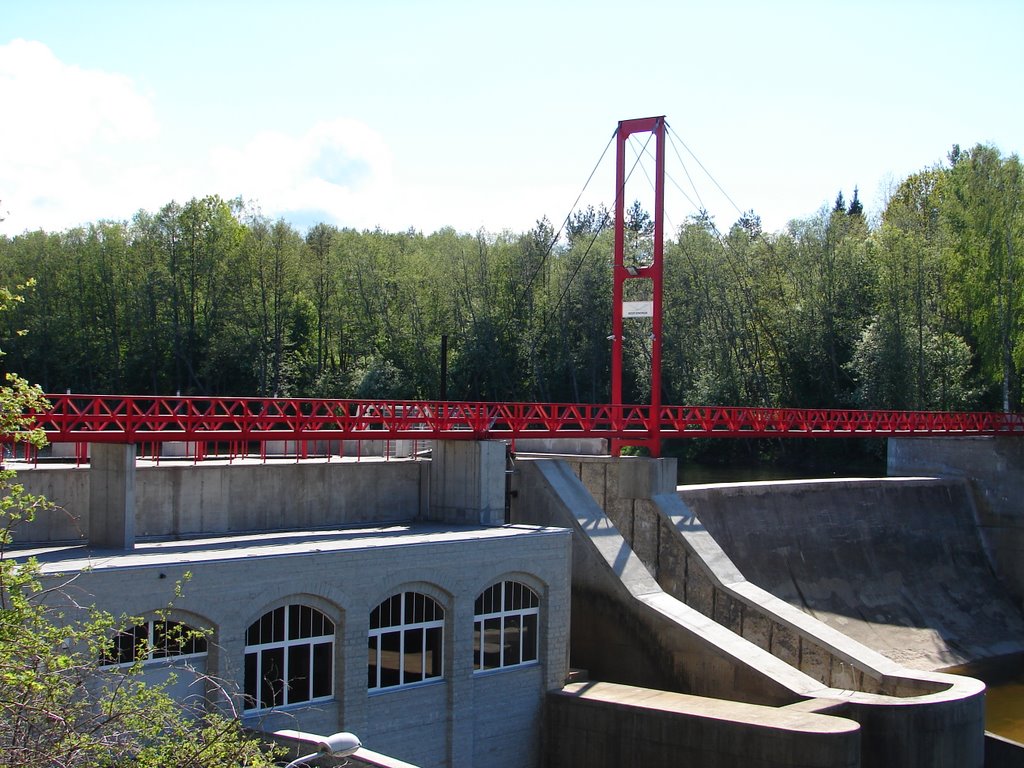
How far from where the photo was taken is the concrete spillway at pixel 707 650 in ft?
61.6

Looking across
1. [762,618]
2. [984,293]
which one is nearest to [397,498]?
[762,618]

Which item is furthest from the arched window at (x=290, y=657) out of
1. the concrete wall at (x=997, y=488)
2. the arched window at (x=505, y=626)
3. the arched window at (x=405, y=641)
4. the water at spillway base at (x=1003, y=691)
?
the concrete wall at (x=997, y=488)

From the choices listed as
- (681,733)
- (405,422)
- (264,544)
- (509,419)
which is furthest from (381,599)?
(509,419)

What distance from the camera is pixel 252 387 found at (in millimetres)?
60312

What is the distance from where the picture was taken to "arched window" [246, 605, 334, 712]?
1694 cm

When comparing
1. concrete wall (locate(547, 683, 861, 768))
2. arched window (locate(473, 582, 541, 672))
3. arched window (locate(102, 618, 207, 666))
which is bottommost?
concrete wall (locate(547, 683, 861, 768))

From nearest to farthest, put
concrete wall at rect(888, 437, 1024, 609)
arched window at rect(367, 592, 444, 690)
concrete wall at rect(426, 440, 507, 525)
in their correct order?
1. arched window at rect(367, 592, 444, 690)
2. concrete wall at rect(426, 440, 507, 525)
3. concrete wall at rect(888, 437, 1024, 609)

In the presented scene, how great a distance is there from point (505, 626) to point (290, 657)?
443 centimetres

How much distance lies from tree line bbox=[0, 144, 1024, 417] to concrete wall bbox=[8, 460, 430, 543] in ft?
98.5

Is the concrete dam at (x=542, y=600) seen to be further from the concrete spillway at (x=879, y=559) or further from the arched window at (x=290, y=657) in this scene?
the concrete spillway at (x=879, y=559)

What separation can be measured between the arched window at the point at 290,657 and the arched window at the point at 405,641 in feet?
3.00

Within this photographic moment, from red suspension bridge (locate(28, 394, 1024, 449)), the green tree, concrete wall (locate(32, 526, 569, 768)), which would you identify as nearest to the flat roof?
concrete wall (locate(32, 526, 569, 768))

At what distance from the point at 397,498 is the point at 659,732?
7.61 metres

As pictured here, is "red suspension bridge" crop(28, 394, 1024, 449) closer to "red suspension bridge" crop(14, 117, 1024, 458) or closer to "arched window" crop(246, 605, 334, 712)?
"red suspension bridge" crop(14, 117, 1024, 458)
